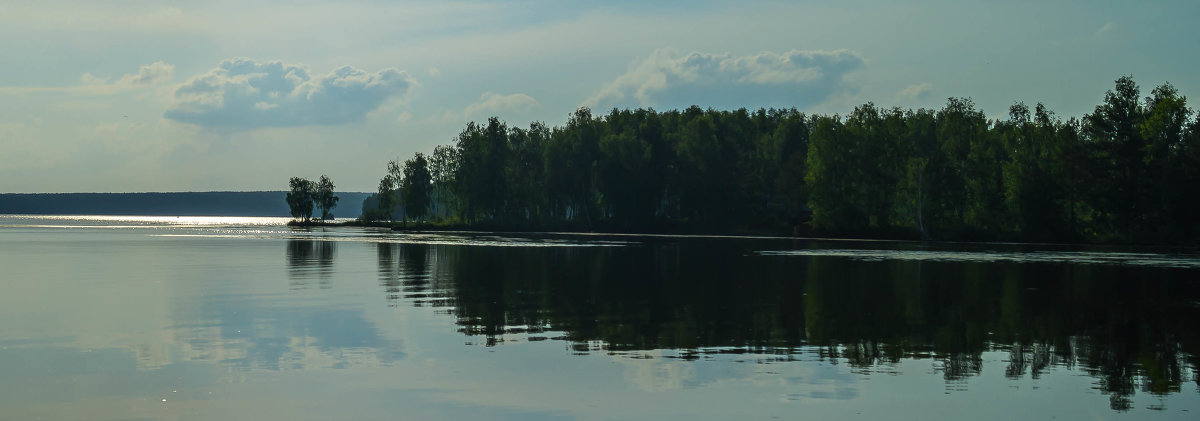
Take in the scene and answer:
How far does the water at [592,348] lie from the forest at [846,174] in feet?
236

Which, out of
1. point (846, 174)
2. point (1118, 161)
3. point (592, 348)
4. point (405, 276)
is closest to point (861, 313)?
point (592, 348)

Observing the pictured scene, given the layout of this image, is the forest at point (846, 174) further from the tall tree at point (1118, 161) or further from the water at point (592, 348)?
the water at point (592, 348)

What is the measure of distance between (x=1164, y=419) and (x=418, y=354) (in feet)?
43.5

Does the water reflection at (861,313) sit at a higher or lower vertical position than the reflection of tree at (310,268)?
lower

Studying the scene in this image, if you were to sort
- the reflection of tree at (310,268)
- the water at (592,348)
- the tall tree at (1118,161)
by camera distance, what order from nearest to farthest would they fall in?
the water at (592,348), the reflection of tree at (310,268), the tall tree at (1118,161)

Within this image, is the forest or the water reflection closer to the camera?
the water reflection

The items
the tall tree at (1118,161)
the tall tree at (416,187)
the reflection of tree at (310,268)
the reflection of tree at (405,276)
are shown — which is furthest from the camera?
the tall tree at (416,187)

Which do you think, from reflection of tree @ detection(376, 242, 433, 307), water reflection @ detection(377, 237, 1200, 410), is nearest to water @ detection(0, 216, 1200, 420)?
water reflection @ detection(377, 237, 1200, 410)

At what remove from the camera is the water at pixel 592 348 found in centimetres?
1595

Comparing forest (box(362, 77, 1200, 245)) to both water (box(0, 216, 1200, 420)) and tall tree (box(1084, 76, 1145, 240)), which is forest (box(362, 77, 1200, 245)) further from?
water (box(0, 216, 1200, 420))

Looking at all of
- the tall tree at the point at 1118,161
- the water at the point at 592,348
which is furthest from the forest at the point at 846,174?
the water at the point at 592,348

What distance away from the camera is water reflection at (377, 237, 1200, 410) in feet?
70.2

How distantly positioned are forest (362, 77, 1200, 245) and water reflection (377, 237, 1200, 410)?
196ft

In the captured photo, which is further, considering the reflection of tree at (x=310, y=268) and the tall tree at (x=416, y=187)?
the tall tree at (x=416, y=187)
